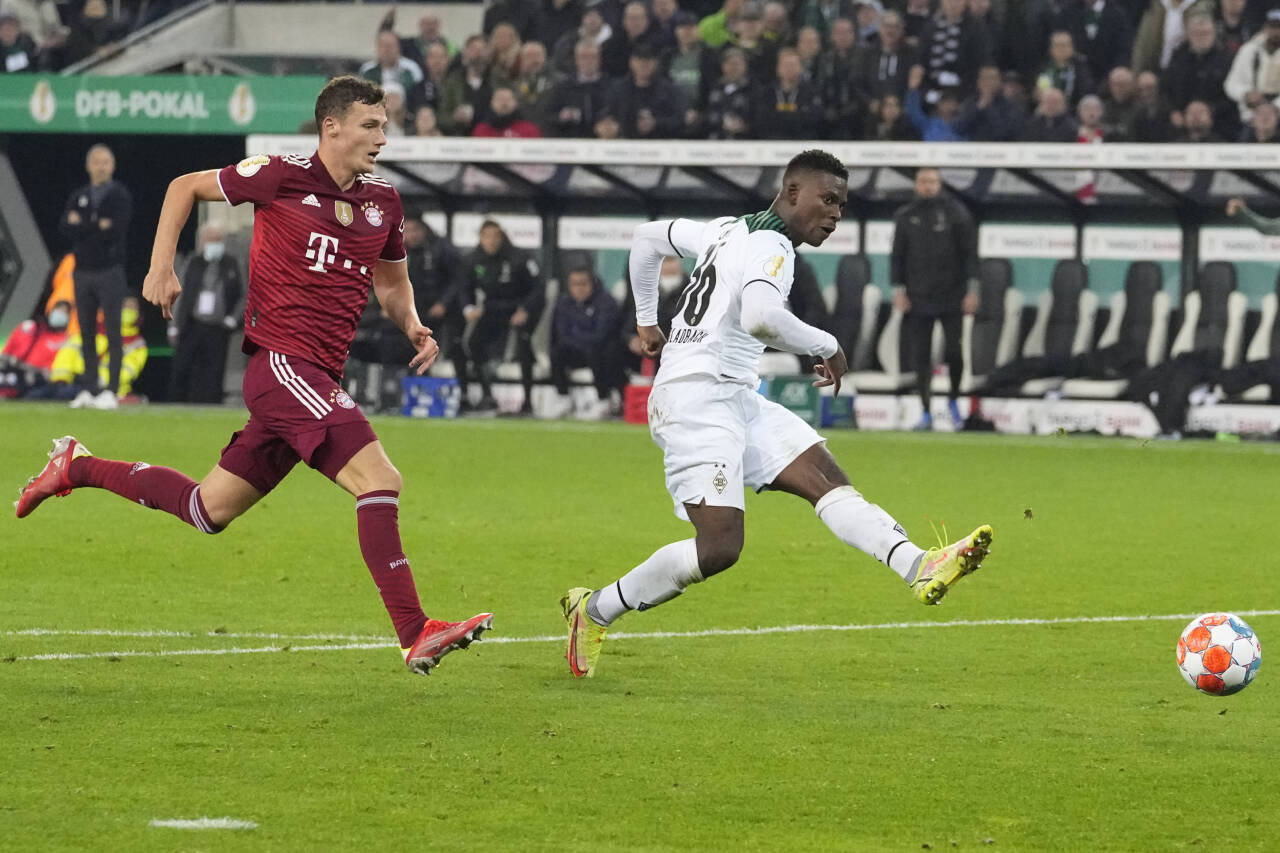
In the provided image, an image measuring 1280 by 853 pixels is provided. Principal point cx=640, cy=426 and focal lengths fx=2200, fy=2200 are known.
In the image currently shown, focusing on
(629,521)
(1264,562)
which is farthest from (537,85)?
(1264,562)

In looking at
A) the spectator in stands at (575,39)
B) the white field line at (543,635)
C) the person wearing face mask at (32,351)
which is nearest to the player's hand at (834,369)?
the white field line at (543,635)

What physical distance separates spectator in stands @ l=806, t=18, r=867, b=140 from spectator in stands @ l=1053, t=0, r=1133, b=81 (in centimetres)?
208

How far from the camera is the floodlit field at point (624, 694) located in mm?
5324

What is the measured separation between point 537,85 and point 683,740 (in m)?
17.4

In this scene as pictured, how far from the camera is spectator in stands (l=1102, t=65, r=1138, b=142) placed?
2081 centimetres

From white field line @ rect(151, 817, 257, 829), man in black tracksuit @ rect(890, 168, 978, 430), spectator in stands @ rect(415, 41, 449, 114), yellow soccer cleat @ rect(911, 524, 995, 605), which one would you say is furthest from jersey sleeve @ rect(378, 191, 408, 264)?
spectator in stands @ rect(415, 41, 449, 114)

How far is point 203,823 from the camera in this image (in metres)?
5.12

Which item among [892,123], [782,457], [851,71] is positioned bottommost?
[892,123]

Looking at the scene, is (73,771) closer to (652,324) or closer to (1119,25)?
(652,324)

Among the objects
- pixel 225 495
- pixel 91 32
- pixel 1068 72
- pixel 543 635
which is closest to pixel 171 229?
pixel 225 495

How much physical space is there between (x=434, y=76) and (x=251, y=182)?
55.4 ft

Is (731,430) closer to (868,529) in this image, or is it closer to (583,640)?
(868,529)

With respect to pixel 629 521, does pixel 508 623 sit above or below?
above

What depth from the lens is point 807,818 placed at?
211 inches
